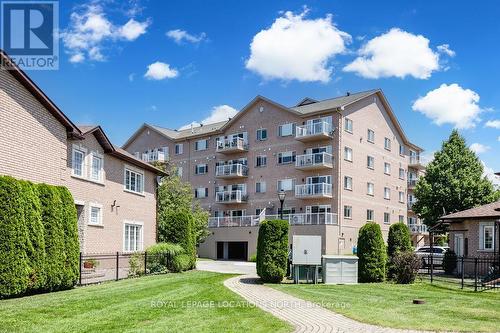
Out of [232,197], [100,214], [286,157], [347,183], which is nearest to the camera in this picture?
[100,214]

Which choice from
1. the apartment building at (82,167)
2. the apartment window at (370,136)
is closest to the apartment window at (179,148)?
the apartment window at (370,136)

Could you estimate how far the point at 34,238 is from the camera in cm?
1506

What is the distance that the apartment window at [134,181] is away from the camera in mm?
26547

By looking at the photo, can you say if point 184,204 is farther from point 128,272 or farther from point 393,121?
point 393,121

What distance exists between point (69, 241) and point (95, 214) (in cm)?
667

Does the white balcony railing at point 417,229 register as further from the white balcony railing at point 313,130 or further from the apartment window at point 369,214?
the white balcony railing at point 313,130

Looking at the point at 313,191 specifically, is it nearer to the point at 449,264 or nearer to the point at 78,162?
the point at 449,264

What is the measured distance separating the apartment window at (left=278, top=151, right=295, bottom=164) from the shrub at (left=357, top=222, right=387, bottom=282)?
2439 centimetres

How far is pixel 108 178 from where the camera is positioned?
24.5 metres

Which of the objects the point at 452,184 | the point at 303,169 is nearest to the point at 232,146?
the point at 303,169

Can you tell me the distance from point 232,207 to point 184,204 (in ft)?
27.6

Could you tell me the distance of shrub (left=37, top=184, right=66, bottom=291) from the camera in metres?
15.6

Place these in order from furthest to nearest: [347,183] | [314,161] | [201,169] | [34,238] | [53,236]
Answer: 1. [201,169]
2. [347,183]
3. [314,161]
4. [53,236]
5. [34,238]

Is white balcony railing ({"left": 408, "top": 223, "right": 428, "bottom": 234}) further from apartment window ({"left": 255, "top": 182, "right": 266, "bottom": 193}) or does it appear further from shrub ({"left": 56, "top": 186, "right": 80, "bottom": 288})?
shrub ({"left": 56, "top": 186, "right": 80, "bottom": 288})
